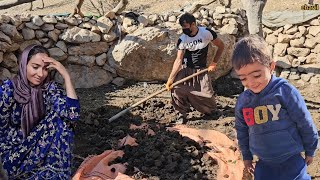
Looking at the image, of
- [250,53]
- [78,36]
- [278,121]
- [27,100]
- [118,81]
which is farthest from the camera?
[118,81]

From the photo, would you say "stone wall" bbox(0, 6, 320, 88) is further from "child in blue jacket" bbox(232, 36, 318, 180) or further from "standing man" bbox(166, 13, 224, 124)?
"child in blue jacket" bbox(232, 36, 318, 180)

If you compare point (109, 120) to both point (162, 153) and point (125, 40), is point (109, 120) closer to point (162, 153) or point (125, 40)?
point (162, 153)

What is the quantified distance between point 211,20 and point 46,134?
19.7 feet

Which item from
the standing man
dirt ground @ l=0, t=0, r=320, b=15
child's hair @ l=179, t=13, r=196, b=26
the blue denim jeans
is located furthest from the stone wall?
the blue denim jeans

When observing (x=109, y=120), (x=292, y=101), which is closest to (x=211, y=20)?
(x=109, y=120)

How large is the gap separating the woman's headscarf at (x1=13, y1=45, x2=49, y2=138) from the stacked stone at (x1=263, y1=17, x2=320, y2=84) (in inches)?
250

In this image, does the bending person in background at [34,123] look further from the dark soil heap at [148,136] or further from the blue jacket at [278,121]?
the dark soil heap at [148,136]

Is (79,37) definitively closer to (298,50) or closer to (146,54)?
(146,54)

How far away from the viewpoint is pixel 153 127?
17.9 feet

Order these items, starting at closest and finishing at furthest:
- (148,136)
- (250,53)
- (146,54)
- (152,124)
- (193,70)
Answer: (250,53) → (148,136) → (152,124) → (193,70) → (146,54)

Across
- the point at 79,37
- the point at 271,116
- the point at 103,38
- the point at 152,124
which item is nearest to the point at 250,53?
the point at 271,116

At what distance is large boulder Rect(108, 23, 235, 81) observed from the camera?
7.78 meters

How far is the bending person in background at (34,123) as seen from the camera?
2.86m

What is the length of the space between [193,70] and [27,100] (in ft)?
10.8
